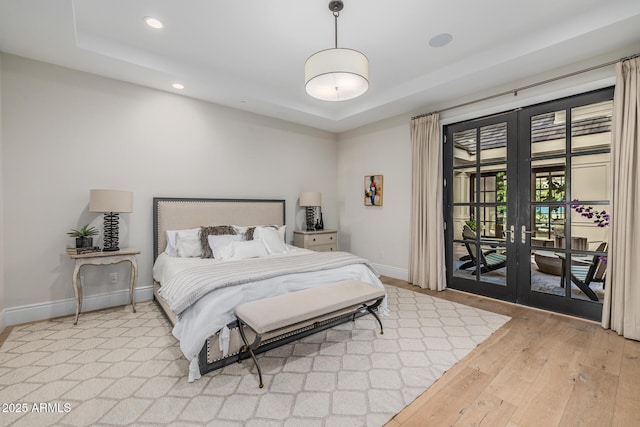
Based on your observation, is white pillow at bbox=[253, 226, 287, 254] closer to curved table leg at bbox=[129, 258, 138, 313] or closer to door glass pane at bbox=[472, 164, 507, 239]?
curved table leg at bbox=[129, 258, 138, 313]

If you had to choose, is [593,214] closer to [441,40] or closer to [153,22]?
[441,40]

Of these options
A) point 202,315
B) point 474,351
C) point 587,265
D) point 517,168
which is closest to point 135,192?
point 202,315

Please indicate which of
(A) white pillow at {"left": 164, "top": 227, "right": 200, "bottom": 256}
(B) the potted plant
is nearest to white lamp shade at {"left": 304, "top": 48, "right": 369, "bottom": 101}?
(A) white pillow at {"left": 164, "top": 227, "right": 200, "bottom": 256}

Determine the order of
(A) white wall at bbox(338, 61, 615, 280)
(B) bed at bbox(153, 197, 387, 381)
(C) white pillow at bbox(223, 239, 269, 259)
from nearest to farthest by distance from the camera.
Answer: (B) bed at bbox(153, 197, 387, 381) → (C) white pillow at bbox(223, 239, 269, 259) → (A) white wall at bbox(338, 61, 615, 280)

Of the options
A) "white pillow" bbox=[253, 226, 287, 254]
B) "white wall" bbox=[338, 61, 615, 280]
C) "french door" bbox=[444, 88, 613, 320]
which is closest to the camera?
"french door" bbox=[444, 88, 613, 320]

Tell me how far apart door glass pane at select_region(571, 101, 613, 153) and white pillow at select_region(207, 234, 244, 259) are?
406cm

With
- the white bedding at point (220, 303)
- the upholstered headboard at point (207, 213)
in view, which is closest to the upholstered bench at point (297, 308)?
the white bedding at point (220, 303)

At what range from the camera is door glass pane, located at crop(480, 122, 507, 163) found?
3.69 metres

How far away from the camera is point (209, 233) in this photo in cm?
378

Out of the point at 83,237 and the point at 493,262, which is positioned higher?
Answer: the point at 83,237

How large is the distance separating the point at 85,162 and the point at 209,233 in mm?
1586

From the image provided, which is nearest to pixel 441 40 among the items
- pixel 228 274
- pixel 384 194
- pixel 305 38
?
pixel 305 38

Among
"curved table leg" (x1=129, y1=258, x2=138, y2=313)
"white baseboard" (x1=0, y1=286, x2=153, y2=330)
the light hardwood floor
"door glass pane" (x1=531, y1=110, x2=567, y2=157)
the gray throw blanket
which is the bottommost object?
the light hardwood floor

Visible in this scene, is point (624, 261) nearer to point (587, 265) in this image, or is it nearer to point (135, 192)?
point (587, 265)
